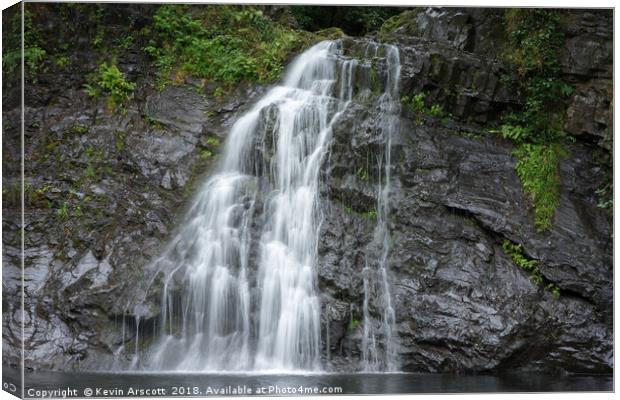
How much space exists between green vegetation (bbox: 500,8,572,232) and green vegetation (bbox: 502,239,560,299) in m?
0.36

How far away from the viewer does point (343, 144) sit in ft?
29.0

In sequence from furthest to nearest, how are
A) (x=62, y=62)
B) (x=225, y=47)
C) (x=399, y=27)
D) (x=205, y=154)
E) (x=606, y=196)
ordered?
(x=225, y=47)
(x=399, y=27)
(x=205, y=154)
(x=62, y=62)
(x=606, y=196)

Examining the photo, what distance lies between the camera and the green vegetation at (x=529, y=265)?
8.46 m

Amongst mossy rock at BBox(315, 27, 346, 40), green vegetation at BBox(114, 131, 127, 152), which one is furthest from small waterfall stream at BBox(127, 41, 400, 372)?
green vegetation at BBox(114, 131, 127, 152)

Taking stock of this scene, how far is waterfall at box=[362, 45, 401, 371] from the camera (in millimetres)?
8039

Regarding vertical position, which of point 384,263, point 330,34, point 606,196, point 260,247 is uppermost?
point 330,34

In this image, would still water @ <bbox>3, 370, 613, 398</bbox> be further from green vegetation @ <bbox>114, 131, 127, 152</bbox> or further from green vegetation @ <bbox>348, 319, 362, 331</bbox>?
green vegetation @ <bbox>114, 131, 127, 152</bbox>

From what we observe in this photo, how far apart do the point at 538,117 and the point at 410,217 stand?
194cm

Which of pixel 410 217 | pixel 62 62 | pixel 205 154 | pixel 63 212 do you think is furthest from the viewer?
pixel 205 154

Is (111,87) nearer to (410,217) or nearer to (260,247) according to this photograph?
(260,247)

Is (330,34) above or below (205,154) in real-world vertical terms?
above

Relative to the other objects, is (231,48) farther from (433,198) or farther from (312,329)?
(312,329)

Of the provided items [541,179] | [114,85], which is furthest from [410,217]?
[114,85]

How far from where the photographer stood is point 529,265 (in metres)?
8.54
